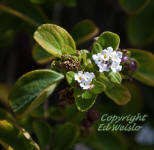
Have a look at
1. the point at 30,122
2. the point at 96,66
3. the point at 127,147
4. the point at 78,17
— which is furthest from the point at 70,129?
the point at 78,17

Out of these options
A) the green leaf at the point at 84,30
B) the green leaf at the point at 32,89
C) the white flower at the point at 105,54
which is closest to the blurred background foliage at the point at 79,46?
the green leaf at the point at 84,30

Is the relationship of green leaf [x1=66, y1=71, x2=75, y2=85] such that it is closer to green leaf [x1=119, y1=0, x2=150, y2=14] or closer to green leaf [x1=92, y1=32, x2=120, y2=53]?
green leaf [x1=92, y1=32, x2=120, y2=53]

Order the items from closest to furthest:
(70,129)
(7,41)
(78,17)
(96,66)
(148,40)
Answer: (96,66) → (70,129) → (148,40) → (7,41) → (78,17)

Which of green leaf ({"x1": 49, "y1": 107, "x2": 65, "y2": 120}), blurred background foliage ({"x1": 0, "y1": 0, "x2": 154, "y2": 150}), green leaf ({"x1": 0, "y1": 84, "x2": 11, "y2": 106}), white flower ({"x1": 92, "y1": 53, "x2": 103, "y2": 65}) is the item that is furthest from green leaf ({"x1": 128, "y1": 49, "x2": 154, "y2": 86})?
green leaf ({"x1": 0, "y1": 84, "x2": 11, "y2": 106})

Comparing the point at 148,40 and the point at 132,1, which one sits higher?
the point at 132,1

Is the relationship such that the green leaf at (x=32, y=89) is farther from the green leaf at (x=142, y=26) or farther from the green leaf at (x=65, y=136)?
the green leaf at (x=142, y=26)

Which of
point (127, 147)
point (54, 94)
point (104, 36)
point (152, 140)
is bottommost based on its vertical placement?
point (152, 140)

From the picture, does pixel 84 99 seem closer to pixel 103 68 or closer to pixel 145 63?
pixel 103 68

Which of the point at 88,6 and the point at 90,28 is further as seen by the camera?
the point at 88,6

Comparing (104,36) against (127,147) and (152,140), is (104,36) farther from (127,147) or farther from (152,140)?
(152,140)
